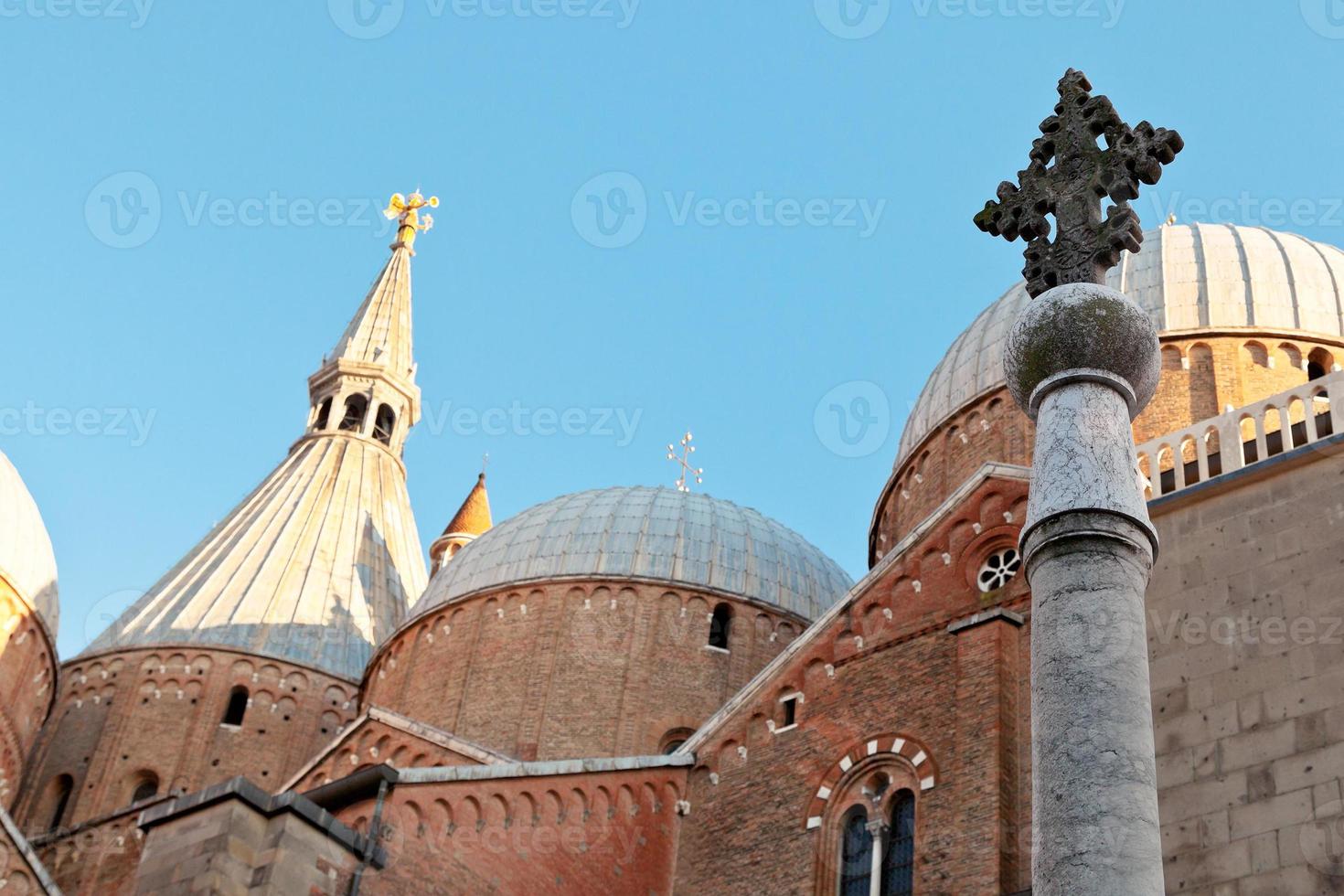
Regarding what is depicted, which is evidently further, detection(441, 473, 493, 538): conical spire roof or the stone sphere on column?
detection(441, 473, 493, 538): conical spire roof

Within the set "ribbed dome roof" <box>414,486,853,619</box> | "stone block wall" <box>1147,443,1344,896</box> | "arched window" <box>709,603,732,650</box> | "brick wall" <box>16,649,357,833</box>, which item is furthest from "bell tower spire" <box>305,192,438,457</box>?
"stone block wall" <box>1147,443,1344,896</box>

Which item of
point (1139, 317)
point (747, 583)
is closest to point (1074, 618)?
point (1139, 317)

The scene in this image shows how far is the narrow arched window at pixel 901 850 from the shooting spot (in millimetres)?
17562

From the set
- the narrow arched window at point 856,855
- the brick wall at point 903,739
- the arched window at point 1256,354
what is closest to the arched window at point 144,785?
the brick wall at point 903,739

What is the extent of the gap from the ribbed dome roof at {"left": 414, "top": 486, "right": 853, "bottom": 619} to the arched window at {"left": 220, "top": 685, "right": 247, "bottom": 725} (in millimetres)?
8650

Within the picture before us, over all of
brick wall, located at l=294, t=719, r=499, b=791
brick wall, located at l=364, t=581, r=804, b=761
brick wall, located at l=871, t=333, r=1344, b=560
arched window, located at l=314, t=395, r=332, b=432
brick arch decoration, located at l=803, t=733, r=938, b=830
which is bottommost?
brick arch decoration, located at l=803, t=733, r=938, b=830

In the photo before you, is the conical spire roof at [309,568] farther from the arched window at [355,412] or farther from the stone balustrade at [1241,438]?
the stone balustrade at [1241,438]

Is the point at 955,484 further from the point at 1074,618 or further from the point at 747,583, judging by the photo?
the point at 1074,618

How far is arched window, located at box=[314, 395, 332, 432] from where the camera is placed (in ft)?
158

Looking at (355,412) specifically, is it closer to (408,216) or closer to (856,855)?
(408,216)

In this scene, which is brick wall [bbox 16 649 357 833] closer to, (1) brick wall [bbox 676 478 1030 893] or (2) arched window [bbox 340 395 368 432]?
(2) arched window [bbox 340 395 368 432]

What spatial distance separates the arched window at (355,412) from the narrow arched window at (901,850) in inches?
1260

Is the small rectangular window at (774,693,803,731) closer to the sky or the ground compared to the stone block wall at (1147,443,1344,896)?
closer to the sky

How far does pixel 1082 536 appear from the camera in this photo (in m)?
8.19
